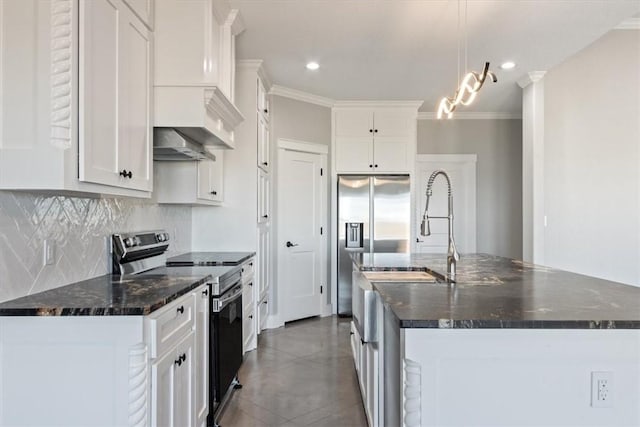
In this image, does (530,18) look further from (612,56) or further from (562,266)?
(562,266)

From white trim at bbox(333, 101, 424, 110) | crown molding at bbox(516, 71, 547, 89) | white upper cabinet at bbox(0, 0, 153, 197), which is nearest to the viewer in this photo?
white upper cabinet at bbox(0, 0, 153, 197)

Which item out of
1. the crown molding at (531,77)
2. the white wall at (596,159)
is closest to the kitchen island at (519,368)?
the white wall at (596,159)

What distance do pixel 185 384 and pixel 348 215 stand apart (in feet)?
11.3

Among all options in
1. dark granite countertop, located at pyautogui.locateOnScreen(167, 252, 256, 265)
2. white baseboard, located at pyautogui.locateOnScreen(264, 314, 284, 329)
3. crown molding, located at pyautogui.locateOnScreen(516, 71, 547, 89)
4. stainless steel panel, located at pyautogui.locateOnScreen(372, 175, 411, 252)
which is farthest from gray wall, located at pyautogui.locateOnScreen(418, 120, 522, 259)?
dark granite countertop, located at pyautogui.locateOnScreen(167, 252, 256, 265)

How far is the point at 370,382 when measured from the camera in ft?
7.26

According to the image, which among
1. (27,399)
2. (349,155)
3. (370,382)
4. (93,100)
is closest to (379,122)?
(349,155)

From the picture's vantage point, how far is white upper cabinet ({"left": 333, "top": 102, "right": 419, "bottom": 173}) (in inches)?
210

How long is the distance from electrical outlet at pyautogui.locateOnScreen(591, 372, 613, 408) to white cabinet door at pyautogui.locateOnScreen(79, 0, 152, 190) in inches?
75.9

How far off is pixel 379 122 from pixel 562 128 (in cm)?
210

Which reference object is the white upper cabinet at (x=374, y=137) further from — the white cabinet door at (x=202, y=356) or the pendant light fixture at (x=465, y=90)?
the white cabinet door at (x=202, y=356)

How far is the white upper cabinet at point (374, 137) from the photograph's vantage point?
534cm

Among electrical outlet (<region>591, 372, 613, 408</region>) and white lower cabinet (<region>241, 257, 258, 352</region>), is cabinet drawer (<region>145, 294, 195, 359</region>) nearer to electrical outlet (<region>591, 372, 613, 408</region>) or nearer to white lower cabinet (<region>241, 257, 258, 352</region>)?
white lower cabinet (<region>241, 257, 258, 352</region>)

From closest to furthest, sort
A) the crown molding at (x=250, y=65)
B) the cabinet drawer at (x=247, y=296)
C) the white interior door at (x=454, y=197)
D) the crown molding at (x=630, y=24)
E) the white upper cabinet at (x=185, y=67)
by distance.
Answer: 1. the white upper cabinet at (x=185, y=67)
2. the cabinet drawer at (x=247, y=296)
3. the crown molding at (x=630, y=24)
4. the crown molding at (x=250, y=65)
5. the white interior door at (x=454, y=197)

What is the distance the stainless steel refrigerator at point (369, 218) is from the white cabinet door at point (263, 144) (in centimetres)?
114
